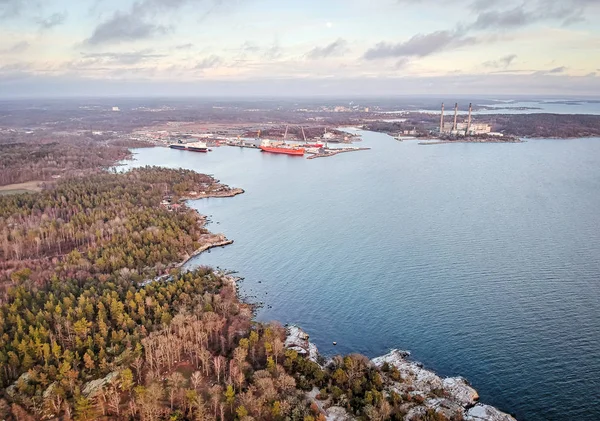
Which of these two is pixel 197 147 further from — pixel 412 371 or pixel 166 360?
pixel 412 371

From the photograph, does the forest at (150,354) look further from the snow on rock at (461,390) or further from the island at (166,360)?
the snow on rock at (461,390)

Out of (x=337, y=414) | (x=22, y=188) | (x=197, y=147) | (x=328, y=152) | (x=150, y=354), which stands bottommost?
(x=337, y=414)

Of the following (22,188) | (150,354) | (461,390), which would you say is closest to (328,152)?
(22,188)

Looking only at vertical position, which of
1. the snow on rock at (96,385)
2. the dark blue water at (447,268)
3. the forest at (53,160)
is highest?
the forest at (53,160)

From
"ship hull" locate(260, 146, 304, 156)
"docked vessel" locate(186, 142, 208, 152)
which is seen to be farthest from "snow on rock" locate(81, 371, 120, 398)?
"docked vessel" locate(186, 142, 208, 152)

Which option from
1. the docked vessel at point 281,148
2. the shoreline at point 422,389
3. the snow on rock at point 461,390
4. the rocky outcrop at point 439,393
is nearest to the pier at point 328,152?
the docked vessel at point 281,148

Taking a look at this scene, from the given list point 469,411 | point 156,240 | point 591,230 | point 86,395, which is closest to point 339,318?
point 469,411

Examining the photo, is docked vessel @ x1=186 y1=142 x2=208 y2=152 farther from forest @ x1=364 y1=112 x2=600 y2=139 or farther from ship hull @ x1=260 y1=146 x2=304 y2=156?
forest @ x1=364 y1=112 x2=600 y2=139
